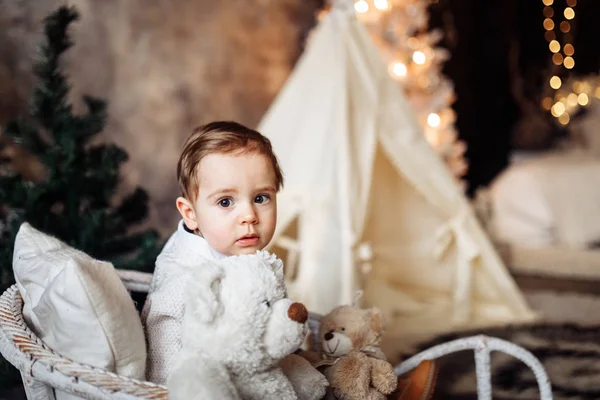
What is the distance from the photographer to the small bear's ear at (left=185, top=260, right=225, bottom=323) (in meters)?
0.89

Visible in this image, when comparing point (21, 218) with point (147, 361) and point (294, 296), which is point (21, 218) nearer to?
point (147, 361)

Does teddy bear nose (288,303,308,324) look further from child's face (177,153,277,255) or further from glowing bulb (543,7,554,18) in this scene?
glowing bulb (543,7,554,18)

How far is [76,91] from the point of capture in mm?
2734

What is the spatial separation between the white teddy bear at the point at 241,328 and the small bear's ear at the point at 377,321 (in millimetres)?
379

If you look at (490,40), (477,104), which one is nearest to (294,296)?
(477,104)

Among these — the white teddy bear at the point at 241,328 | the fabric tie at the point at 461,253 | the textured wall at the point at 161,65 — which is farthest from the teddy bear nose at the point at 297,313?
the textured wall at the point at 161,65

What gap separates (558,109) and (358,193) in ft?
11.4

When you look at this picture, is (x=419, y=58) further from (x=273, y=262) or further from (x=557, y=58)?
(x=557, y=58)

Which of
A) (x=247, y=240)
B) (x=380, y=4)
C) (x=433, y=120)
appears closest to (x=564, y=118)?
(x=433, y=120)

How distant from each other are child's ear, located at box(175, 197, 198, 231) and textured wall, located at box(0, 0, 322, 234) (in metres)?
1.51

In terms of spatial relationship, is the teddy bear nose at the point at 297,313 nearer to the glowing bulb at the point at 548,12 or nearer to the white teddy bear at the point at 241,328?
the white teddy bear at the point at 241,328

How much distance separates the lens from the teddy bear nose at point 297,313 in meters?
0.91

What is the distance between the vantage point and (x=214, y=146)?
108 centimetres

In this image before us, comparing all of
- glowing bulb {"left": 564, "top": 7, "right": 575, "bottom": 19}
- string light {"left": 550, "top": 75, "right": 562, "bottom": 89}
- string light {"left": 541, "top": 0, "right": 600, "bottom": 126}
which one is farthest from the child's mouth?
glowing bulb {"left": 564, "top": 7, "right": 575, "bottom": 19}
